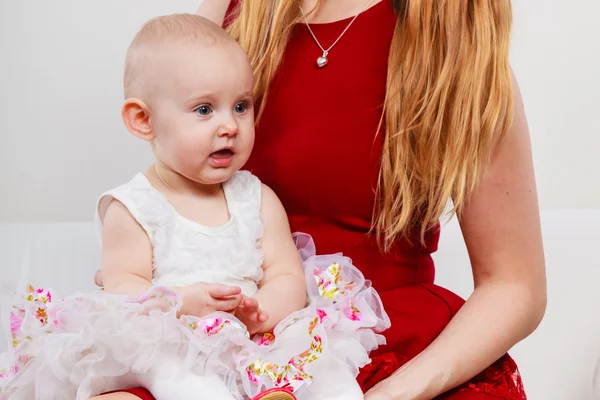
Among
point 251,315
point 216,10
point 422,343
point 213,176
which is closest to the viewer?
point 251,315

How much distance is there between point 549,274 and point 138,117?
50.4 inches

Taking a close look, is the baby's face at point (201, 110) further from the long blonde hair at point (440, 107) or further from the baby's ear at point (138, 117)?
the long blonde hair at point (440, 107)

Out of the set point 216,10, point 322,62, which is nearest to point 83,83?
point 216,10

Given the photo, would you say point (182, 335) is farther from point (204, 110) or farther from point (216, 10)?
point (216, 10)

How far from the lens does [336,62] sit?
169 cm

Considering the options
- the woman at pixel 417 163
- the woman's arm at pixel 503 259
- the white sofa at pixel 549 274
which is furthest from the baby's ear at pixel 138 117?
the white sofa at pixel 549 274

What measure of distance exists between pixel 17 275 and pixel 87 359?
101cm

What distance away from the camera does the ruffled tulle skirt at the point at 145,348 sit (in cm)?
131

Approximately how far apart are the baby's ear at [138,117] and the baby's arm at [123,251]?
111mm

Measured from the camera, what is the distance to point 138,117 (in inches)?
59.7

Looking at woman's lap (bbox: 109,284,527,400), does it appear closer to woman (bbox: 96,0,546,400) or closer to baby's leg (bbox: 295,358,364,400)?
woman (bbox: 96,0,546,400)

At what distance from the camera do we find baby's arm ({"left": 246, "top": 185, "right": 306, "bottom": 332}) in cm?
146

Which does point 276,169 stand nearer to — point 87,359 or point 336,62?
point 336,62

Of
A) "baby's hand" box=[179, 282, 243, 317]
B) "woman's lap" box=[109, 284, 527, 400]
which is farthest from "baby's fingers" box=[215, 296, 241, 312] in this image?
"woman's lap" box=[109, 284, 527, 400]
